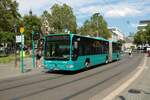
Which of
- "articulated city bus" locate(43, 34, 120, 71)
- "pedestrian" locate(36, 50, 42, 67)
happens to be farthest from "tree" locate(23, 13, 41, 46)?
"articulated city bus" locate(43, 34, 120, 71)

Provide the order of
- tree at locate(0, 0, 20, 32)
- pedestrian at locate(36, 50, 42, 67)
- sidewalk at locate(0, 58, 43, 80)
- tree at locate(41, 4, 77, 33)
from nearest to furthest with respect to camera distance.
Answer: sidewalk at locate(0, 58, 43, 80), pedestrian at locate(36, 50, 42, 67), tree at locate(0, 0, 20, 32), tree at locate(41, 4, 77, 33)

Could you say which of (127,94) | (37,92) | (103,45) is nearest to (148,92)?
(127,94)

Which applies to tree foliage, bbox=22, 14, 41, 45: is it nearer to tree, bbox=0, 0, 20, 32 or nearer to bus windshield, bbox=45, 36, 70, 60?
tree, bbox=0, 0, 20, 32

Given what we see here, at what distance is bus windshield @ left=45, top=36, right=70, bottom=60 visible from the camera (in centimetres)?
2191

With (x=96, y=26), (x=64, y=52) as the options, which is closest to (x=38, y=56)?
Result: (x=64, y=52)

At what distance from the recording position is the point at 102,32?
3553 inches

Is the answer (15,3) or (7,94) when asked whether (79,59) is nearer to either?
(7,94)

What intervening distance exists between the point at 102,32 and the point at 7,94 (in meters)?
78.5

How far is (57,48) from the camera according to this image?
22109mm

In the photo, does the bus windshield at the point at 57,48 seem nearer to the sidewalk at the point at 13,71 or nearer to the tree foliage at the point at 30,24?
the sidewalk at the point at 13,71

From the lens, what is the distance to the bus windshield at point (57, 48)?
2191 cm

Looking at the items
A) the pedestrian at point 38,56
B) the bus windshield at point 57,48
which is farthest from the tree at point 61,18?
the bus windshield at point 57,48

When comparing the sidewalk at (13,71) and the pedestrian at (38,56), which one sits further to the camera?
the pedestrian at (38,56)

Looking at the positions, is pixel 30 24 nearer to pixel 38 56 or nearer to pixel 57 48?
pixel 38 56
